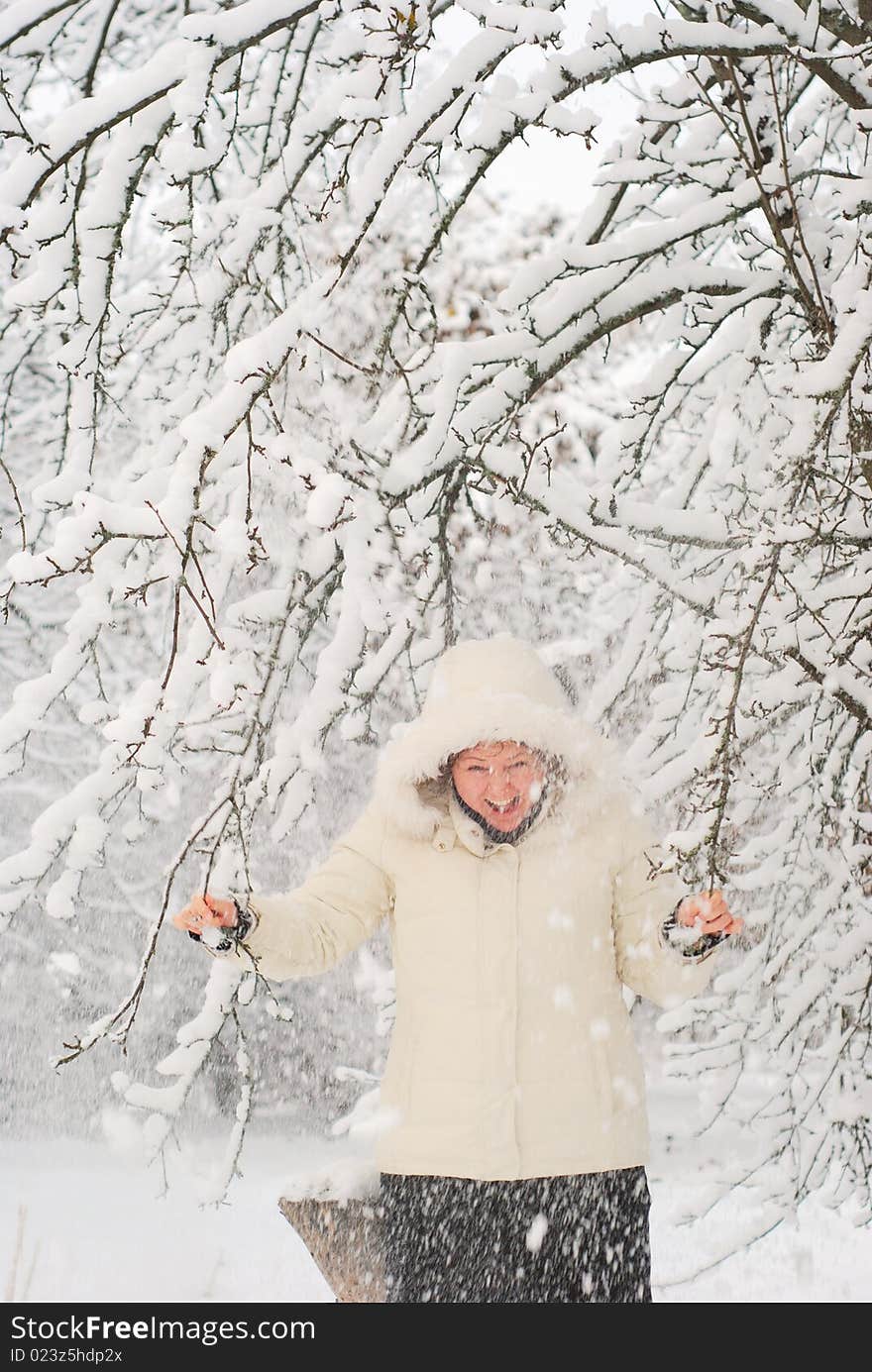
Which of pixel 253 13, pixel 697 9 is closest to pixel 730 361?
pixel 697 9

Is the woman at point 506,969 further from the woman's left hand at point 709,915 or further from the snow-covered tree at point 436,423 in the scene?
the snow-covered tree at point 436,423

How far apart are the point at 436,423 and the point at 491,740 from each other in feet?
2.37

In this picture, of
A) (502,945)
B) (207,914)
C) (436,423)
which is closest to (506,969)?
(502,945)

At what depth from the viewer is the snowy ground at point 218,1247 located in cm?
602

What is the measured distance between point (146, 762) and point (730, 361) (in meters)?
3.32

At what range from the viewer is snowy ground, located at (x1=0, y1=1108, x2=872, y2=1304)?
6.02 metres

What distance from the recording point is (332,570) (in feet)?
10.3

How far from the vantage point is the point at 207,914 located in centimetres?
227

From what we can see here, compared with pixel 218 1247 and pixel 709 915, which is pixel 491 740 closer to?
pixel 709 915

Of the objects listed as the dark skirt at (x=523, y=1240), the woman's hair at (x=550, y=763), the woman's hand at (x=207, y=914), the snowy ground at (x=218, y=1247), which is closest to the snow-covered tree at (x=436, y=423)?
the woman's hand at (x=207, y=914)

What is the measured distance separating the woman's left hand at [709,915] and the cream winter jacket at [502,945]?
165 millimetres

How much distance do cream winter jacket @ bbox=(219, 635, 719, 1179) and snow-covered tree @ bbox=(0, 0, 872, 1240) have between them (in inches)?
8.4

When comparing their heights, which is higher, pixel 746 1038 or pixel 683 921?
pixel 746 1038

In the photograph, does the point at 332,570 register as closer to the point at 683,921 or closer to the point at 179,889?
the point at 683,921
